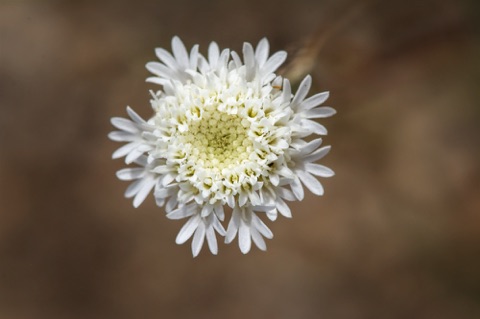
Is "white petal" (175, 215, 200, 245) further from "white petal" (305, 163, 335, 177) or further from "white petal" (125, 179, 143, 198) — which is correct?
"white petal" (305, 163, 335, 177)

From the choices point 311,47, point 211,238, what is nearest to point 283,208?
point 211,238

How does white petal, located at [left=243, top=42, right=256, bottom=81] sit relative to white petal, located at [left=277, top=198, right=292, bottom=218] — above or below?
above

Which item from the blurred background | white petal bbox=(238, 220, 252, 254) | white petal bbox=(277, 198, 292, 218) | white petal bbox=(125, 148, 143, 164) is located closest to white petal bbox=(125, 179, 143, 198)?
white petal bbox=(125, 148, 143, 164)

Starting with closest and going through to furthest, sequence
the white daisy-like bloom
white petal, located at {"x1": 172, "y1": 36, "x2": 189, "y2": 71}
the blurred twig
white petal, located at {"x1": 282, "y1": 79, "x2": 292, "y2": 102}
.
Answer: white petal, located at {"x1": 282, "y1": 79, "x2": 292, "y2": 102} → the white daisy-like bloom → white petal, located at {"x1": 172, "y1": 36, "x2": 189, "y2": 71} → the blurred twig

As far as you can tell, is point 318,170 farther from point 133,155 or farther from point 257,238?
point 133,155

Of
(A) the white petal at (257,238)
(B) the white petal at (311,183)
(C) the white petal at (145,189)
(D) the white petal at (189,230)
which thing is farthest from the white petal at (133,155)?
(B) the white petal at (311,183)

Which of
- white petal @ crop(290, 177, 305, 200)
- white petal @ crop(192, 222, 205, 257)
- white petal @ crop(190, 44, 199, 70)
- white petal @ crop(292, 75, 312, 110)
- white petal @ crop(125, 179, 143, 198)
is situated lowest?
white petal @ crop(192, 222, 205, 257)

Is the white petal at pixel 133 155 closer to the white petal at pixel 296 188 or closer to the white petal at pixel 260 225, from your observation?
the white petal at pixel 260 225
